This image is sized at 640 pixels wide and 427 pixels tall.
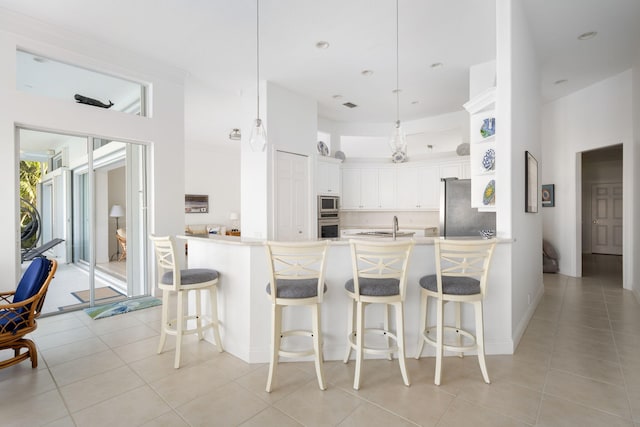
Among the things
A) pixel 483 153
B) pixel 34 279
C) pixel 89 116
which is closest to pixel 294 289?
pixel 34 279

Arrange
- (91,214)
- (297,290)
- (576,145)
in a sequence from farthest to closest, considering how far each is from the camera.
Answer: (576,145) → (91,214) → (297,290)

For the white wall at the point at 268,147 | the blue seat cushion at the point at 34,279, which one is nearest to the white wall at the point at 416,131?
the white wall at the point at 268,147

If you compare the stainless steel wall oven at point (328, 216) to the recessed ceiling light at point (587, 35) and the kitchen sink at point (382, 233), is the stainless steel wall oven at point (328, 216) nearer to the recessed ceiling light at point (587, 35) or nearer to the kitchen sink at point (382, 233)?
the kitchen sink at point (382, 233)

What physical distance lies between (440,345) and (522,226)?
172cm

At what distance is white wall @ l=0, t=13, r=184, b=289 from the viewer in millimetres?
3303

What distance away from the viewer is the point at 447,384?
226 centimetres

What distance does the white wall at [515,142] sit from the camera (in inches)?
112

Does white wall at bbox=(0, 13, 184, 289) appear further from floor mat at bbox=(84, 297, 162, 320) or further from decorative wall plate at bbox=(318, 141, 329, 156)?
decorative wall plate at bbox=(318, 141, 329, 156)

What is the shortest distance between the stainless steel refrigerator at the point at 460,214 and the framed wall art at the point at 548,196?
2583mm

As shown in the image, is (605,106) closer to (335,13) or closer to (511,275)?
(511,275)

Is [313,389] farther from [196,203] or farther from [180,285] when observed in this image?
[196,203]

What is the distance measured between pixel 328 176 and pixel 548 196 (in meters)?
4.17

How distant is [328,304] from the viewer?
2.65m

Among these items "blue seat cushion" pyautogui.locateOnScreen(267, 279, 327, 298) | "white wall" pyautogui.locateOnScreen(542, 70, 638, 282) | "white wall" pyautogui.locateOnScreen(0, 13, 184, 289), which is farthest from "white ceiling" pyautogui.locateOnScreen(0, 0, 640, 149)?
"blue seat cushion" pyautogui.locateOnScreen(267, 279, 327, 298)
